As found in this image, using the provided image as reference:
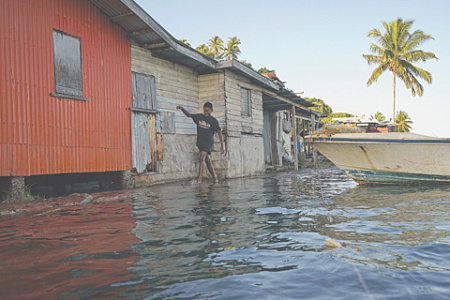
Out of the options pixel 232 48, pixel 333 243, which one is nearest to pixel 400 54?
pixel 232 48

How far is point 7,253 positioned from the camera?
2432 mm

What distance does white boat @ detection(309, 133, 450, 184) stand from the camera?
23.8ft

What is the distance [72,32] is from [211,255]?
22.8ft

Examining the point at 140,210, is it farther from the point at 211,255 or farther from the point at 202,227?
the point at 211,255

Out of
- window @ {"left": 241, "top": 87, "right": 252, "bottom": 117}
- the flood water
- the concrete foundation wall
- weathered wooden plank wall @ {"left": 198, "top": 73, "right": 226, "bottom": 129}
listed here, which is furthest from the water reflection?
window @ {"left": 241, "top": 87, "right": 252, "bottom": 117}

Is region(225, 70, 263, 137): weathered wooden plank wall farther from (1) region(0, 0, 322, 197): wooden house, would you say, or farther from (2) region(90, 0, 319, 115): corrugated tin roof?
(2) region(90, 0, 319, 115): corrugated tin roof

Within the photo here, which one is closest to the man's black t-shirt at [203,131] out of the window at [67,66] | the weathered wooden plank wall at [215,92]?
the weathered wooden plank wall at [215,92]

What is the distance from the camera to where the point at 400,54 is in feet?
105

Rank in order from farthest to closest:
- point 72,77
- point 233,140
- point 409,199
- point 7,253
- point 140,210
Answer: point 233,140
point 72,77
point 409,199
point 140,210
point 7,253

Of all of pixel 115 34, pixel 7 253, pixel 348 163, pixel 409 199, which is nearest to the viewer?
pixel 7 253

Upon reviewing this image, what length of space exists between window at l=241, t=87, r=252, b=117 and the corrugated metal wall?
16.3ft

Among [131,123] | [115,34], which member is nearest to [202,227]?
[131,123]

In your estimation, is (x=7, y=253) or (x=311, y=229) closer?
(x=7, y=253)

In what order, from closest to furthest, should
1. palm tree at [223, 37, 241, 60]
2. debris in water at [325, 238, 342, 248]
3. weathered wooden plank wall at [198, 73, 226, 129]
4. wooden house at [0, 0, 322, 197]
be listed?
debris in water at [325, 238, 342, 248] < wooden house at [0, 0, 322, 197] < weathered wooden plank wall at [198, 73, 226, 129] < palm tree at [223, 37, 241, 60]
